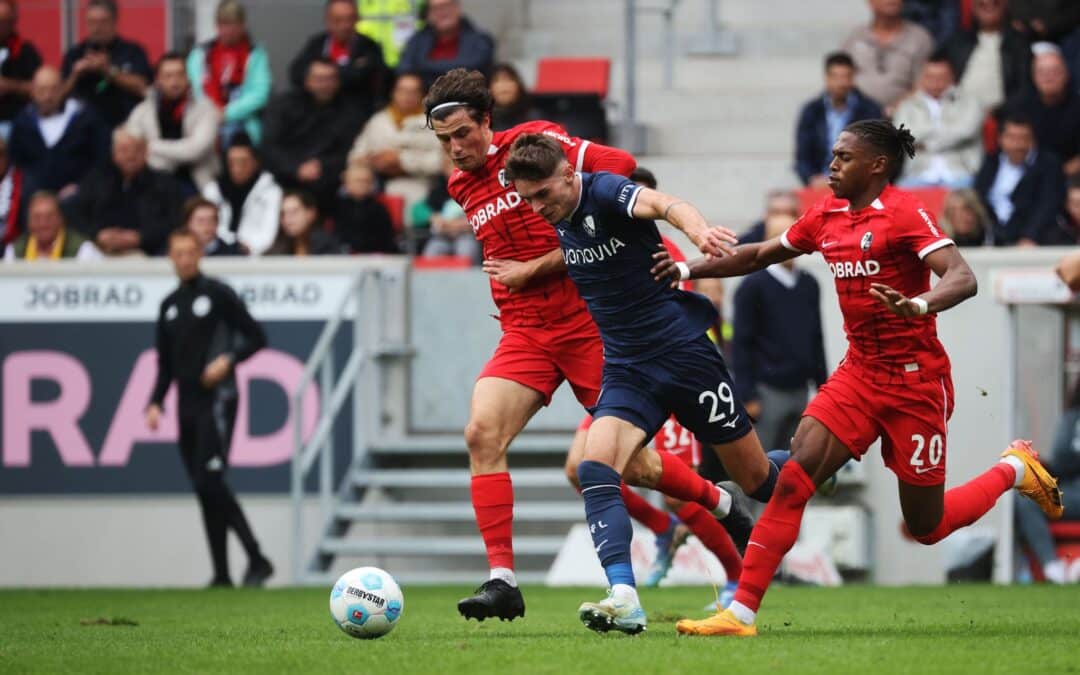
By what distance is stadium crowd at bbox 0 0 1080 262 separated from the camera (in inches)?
633

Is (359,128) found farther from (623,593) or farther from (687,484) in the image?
(623,593)

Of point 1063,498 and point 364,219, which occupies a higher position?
point 364,219

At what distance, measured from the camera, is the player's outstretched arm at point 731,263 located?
7855mm

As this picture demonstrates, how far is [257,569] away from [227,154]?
4195mm

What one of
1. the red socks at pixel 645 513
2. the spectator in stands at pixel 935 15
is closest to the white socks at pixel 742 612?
the red socks at pixel 645 513

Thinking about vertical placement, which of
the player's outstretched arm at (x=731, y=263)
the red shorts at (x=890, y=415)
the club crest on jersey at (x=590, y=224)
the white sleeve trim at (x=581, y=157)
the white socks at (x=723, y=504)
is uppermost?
the white sleeve trim at (x=581, y=157)

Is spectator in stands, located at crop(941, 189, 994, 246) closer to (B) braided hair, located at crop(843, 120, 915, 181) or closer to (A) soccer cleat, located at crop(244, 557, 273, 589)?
(A) soccer cleat, located at crop(244, 557, 273, 589)

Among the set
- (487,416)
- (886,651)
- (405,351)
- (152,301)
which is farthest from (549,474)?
(886,651)

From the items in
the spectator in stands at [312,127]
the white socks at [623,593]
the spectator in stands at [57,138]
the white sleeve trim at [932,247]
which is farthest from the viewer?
the spectator in stands at [57,138]

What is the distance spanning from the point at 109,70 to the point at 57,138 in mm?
922

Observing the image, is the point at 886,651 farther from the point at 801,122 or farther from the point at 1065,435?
the point at 801,122

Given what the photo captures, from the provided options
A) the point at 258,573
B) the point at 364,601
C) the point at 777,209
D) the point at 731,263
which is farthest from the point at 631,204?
the point at 258,573

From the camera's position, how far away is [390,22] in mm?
19344

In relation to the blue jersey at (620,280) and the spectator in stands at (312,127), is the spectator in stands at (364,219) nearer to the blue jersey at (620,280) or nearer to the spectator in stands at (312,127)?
the spectator in stands at (312,127)
